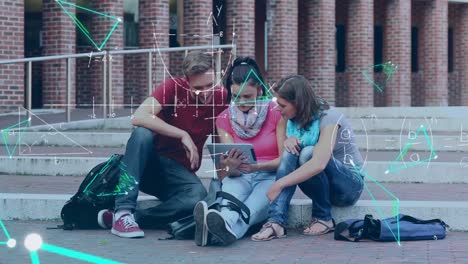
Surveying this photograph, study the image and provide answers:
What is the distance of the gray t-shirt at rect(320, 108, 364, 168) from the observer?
7.05 meters

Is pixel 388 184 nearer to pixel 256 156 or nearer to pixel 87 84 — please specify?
pixel 256 156

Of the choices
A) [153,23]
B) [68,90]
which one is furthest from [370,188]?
[153,23]

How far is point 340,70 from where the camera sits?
26875 mm

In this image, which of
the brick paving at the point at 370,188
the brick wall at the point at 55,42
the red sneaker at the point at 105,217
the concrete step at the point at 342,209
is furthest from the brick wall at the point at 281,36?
the red sneaker at the point at 105,217

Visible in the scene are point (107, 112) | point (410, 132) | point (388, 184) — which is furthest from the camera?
point (410, 132)

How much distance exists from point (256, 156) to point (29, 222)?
1868 mm

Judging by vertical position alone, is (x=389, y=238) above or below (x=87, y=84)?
below

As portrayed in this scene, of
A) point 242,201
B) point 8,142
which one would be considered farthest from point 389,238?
point 8,142

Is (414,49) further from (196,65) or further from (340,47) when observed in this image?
(196,65)

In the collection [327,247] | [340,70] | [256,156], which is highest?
[340,70]

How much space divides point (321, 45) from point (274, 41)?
5.44ft

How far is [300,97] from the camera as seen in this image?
699 centimetres
